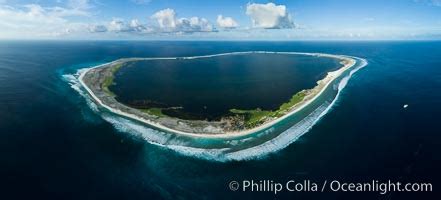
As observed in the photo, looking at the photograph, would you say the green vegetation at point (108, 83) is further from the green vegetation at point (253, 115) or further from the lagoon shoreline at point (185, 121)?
the green vegetation at point (253, 115)

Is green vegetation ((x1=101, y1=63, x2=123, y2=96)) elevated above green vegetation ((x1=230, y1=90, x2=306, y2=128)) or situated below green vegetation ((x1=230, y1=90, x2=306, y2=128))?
above

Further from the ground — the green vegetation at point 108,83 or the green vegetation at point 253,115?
the green vegetation at point 108,83

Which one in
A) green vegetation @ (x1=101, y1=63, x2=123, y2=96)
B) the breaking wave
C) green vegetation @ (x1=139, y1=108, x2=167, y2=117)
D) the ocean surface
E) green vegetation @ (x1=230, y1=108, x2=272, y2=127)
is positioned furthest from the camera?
green vegetation @ (x1=101, y1=63, x2=123, y2=96)

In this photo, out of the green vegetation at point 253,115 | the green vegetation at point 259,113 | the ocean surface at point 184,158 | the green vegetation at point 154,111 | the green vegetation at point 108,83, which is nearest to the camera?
the ocean surface at point 184,158

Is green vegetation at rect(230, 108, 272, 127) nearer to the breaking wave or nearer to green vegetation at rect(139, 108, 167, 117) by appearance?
the breaking wave

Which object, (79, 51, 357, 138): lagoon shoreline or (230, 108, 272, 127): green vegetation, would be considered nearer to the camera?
(79, 51, 357, 138): lagoon shoreline

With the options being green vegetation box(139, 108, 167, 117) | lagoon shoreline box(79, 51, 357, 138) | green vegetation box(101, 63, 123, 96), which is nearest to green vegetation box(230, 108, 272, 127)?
lagoon shoreline box(79, 51, 357, 138)

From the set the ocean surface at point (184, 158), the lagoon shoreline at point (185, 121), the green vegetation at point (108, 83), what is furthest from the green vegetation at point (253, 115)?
the green vegetation at point (108, 83)

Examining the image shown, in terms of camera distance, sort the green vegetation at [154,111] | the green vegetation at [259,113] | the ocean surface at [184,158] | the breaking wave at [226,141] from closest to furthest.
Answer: the ocean surface at [184,158] → the breaking wave at [226,141] → the green vegetation at [259,113] → the green vegetation at [154,111]

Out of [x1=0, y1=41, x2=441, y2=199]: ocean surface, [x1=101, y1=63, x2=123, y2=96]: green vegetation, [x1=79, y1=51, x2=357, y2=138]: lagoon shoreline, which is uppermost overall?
[x1=101, y1=63, x2=123, y2=96]: green vegetation

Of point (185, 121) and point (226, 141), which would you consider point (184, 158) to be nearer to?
point (226, 141)

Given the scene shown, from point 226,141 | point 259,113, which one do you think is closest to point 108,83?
point 259,113

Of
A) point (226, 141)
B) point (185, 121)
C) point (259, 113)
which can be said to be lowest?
point (226, 141)
